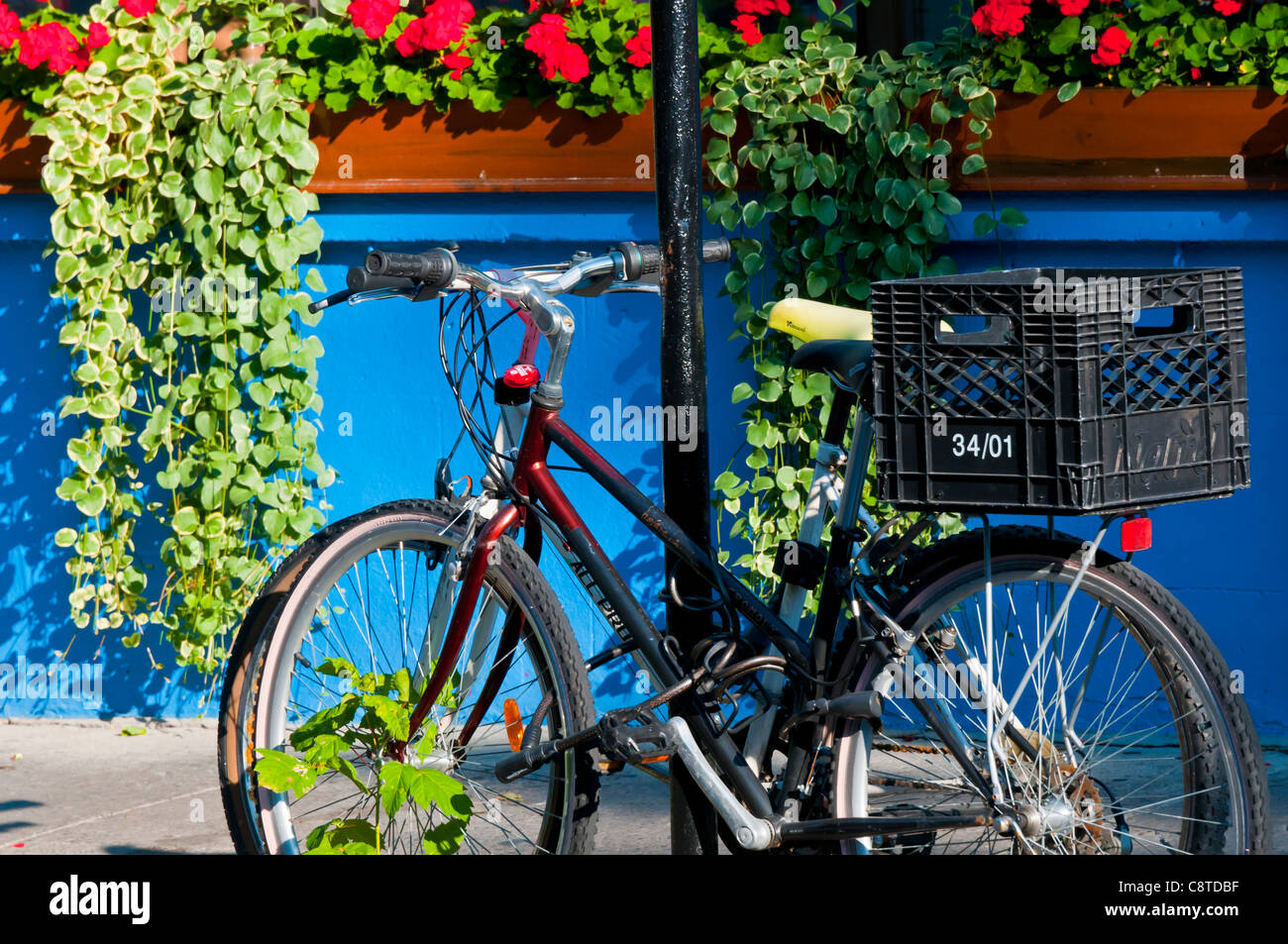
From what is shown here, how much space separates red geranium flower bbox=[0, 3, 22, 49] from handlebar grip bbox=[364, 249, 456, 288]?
2.65m

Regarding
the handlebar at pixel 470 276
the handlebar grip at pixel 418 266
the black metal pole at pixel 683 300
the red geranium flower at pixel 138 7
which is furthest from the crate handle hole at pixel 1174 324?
the red geranium flower at pixel 138 7

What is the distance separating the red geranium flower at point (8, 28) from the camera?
479 cm

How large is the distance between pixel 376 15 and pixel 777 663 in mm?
2622

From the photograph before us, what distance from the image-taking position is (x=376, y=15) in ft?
14.9

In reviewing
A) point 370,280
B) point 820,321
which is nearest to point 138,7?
point 370,280

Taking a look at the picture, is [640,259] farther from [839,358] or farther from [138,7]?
[138,7]

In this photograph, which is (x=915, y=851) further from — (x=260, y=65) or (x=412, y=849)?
(x=260, y=65)

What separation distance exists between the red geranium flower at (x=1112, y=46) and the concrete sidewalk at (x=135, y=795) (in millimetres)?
1950

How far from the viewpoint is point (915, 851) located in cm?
277

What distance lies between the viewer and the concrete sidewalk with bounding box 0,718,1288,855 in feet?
12.7

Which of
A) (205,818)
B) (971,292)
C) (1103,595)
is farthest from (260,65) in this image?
(1103,595)

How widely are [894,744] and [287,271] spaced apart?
2.58 m

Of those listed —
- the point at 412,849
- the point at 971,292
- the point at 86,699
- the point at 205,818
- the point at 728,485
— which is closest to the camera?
the point at 971,292

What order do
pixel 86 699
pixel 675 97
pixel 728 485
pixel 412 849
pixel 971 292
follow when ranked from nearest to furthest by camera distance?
pixel 971 292 < pixel 675 97 < pixel 412 849 < pixel 728 485 < pixel 86 699
